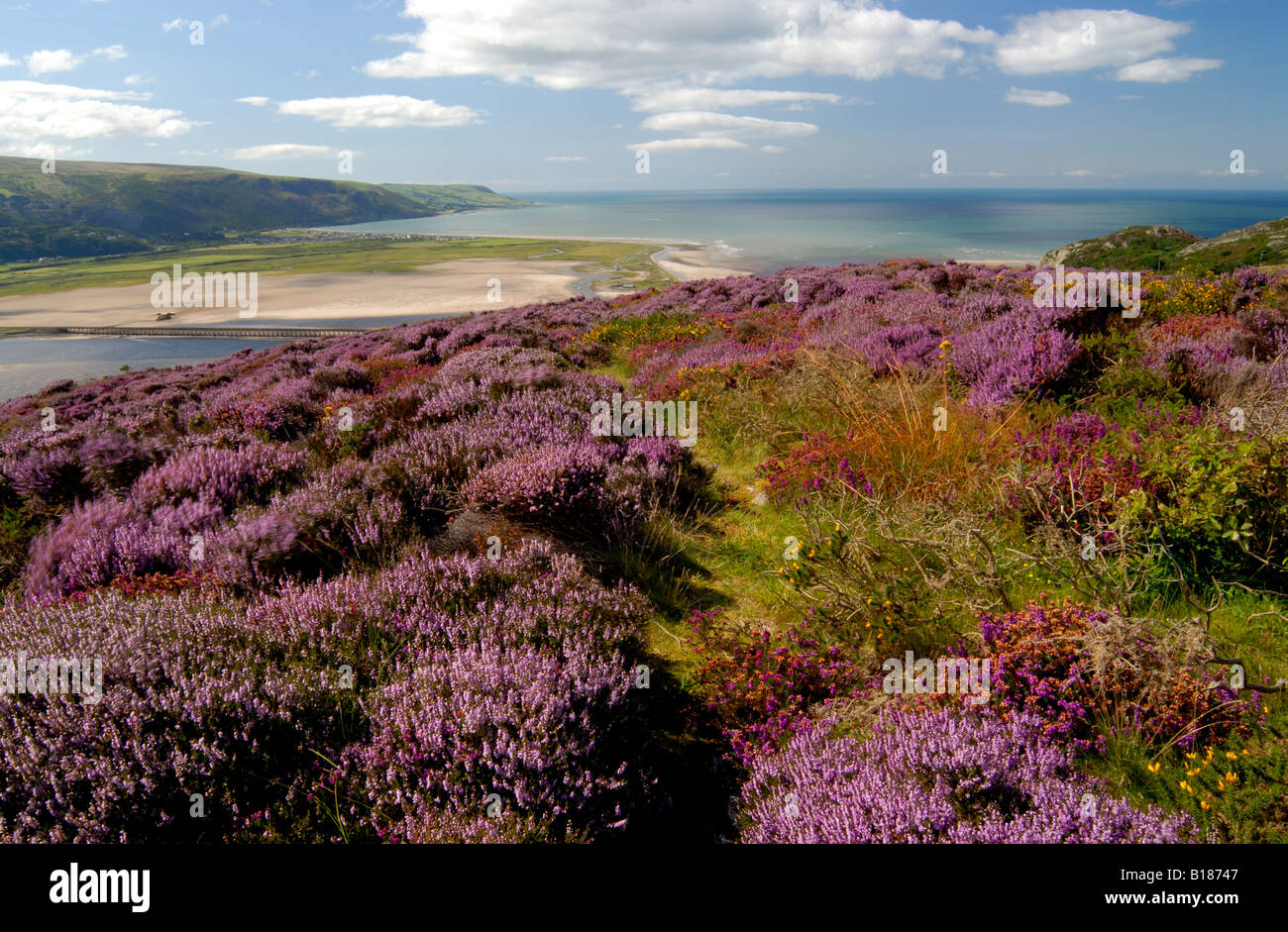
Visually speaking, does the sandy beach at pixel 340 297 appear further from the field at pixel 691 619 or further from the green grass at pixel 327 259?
the field at pixel 691 619

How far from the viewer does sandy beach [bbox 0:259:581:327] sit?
183ft

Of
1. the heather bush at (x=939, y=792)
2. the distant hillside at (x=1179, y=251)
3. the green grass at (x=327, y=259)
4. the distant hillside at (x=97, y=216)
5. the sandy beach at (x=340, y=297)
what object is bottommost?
the heather bush at (x=939, y=792)

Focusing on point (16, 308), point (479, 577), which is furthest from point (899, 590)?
point (16, 308)

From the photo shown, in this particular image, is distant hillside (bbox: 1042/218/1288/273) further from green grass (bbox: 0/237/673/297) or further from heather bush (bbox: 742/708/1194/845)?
green grass (bbox: 0/237/673/297)

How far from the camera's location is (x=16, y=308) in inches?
2749

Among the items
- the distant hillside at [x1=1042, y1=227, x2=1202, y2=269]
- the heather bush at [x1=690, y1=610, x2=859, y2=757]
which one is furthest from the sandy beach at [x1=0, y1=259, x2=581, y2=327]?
the heather bush at [x1=690, y1=610, x2=859, y2=757]

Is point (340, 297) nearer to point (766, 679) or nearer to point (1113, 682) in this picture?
point (766, 679)

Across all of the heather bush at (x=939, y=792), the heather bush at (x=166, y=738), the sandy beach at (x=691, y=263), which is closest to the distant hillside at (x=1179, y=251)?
the sandy beach at (x=691, y=263)

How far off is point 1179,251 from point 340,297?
66689 mm

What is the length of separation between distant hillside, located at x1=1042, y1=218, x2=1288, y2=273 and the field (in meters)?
25.5

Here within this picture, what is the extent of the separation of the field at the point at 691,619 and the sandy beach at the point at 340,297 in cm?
4663

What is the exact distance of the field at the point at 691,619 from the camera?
2254mm

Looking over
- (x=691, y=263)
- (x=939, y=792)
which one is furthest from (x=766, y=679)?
(x=691, y=263)

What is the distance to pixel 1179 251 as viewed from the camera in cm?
3266
